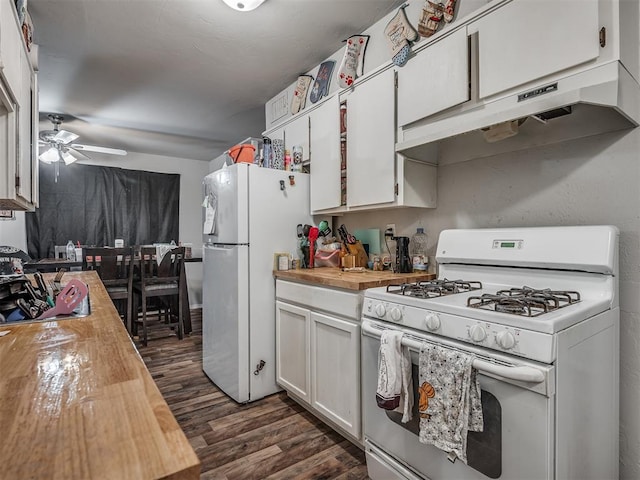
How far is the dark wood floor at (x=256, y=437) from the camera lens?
1676 millimetres

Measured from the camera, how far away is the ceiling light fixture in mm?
1911

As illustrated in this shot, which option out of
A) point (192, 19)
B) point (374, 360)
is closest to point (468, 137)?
point (374, 360)

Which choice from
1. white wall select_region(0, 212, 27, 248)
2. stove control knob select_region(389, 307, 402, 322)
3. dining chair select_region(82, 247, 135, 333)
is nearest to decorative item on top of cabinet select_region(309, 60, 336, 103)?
stove control knob select_region(389, 307, 402, 322)

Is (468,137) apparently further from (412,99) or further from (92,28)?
(92,28)

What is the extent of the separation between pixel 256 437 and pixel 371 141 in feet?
5.94

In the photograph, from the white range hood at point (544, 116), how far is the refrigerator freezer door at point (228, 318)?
4.32ft

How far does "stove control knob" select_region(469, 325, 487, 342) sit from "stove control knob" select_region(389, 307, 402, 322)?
0.32 meters

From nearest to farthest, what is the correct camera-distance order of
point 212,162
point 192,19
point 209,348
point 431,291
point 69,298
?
1. point 69,298
2. point 431,291
3. point 192,19
4. point 209,348
5. point 212,162

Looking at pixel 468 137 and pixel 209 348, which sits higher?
pixel 468 137

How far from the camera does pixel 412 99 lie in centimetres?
180

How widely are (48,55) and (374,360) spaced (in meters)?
3.09

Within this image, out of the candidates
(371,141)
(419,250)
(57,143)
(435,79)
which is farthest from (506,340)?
(57,143)

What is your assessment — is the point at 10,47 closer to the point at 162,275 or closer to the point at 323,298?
the point at 323,298

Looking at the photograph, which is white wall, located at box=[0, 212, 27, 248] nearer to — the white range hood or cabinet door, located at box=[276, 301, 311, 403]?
cabinet door, located at box=[276, 301, 311, 403]
